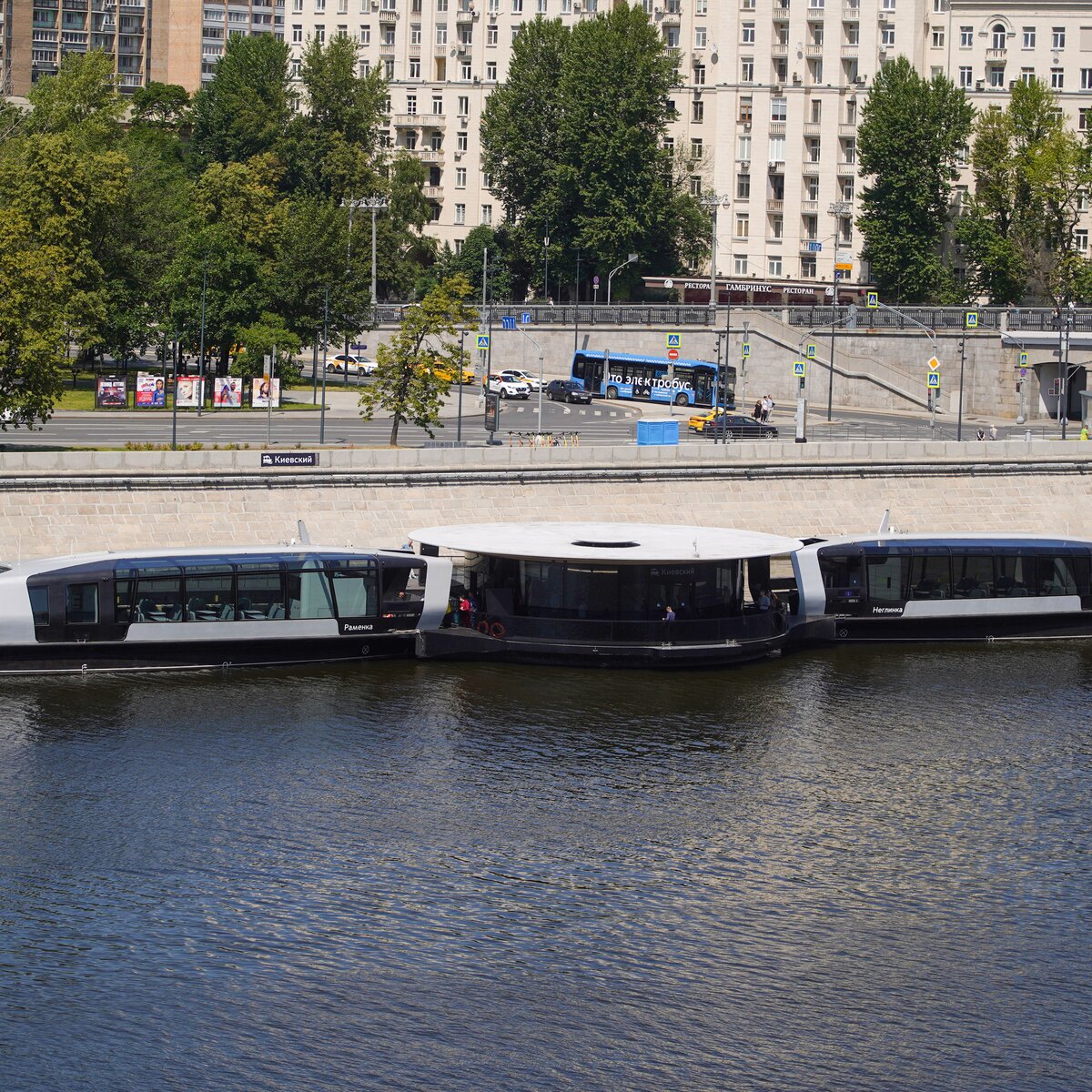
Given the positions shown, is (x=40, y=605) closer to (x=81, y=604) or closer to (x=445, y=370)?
(x=81, y=604)

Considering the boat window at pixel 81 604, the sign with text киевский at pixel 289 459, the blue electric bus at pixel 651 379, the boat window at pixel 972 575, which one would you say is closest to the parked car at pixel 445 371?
the sign with text киевский at pixel 289 459

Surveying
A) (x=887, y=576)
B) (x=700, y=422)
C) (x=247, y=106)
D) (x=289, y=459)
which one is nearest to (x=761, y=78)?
(x=247, y=106)

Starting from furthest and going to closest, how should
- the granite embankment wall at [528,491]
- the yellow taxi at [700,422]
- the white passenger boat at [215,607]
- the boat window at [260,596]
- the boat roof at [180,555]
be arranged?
the yellow taxi at [700,422] → the granite embankment wall at [528,491] → the boat window at [260,596] → the boat roof at [180,555] → the white passenger boat at [215,607]

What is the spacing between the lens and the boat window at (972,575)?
51906 millimetres

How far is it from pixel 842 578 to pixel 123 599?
20.7 m

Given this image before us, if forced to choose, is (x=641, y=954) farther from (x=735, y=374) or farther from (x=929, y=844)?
(x=735, y=374)

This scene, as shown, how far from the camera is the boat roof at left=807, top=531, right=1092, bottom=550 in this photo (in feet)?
169

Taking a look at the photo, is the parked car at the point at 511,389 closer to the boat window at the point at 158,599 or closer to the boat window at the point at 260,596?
the boat window at the point at 260,596

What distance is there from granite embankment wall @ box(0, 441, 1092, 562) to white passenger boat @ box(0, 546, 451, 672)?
278 inches

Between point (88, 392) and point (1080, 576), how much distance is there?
53.4 m

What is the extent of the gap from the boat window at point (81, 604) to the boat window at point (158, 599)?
42.0 inches

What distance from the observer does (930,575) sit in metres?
51.8

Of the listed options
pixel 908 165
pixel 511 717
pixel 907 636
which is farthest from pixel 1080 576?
pixel 908 165

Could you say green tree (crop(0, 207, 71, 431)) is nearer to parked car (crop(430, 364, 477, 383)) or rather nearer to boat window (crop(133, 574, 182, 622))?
parked car (crop(430, 364, 477, 383))
